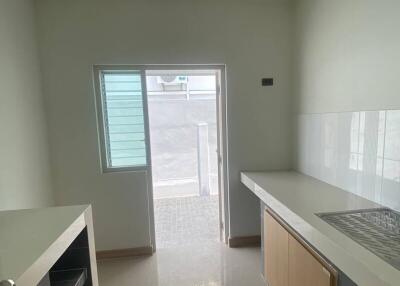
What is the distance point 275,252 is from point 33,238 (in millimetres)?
1535

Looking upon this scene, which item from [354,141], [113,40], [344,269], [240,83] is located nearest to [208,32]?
[240,83]

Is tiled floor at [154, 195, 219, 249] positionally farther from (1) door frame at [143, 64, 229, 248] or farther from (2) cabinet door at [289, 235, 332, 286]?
(2) cabinet door at [289, 235, 332, 286]

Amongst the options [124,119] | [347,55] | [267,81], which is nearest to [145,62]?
[124,119]

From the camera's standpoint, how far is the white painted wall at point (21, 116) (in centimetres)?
183

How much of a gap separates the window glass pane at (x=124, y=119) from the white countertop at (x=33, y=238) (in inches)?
46.9

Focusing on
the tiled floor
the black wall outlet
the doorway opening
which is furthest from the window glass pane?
the doorway opening

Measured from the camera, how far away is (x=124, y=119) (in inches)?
104

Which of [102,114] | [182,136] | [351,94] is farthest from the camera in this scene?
[182,136]

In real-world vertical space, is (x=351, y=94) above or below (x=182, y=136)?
above

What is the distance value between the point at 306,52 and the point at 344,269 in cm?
207

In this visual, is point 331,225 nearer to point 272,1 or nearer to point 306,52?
point 306,52

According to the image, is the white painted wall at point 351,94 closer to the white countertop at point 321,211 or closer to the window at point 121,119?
the white countertop at point 321,211

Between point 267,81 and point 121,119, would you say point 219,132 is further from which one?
point 121,119

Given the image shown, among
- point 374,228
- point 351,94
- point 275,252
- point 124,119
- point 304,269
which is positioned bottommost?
point 275,252
